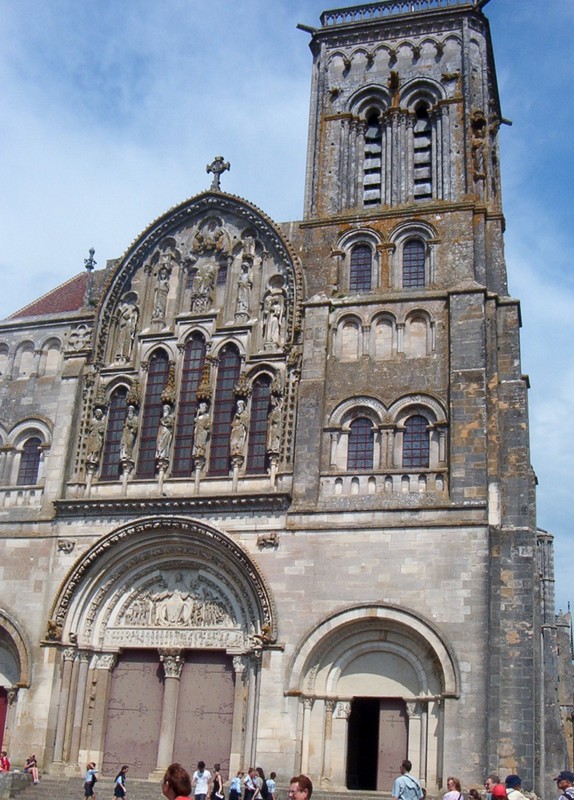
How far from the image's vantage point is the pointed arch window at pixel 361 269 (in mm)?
26570

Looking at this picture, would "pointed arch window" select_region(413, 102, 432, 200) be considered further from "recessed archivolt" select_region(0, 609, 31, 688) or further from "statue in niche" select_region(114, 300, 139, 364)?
"recessed archivolt" select_region(0, 609, 31, 688)

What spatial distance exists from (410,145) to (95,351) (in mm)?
10589

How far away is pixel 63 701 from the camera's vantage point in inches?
943

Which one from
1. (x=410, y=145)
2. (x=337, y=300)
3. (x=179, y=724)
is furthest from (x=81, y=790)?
(x=410, y=145)

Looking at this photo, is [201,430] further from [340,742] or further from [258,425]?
[340,742]

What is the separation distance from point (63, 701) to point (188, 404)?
798cm

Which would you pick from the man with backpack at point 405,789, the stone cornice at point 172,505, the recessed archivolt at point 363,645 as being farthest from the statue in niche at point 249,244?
the man with backpack at point 405,789

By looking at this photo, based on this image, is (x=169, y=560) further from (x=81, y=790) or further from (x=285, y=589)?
(x=81, y=790)

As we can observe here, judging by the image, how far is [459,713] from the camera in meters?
20.7

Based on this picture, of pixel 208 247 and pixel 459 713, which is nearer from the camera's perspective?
pixel 459 713

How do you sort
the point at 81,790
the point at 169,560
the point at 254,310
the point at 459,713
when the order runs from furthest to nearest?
the point at 254,310 → the point at 169,560 → the point at 81,790 → the point at 459,713

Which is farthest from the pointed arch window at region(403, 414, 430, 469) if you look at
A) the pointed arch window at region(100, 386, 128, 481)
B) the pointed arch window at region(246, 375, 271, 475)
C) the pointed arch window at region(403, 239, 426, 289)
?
the pointed arch window at region(100, 386, 128, 481)

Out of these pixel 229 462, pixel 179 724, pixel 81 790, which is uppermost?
pixel 229 462

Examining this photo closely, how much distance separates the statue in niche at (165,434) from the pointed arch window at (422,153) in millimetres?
9058
